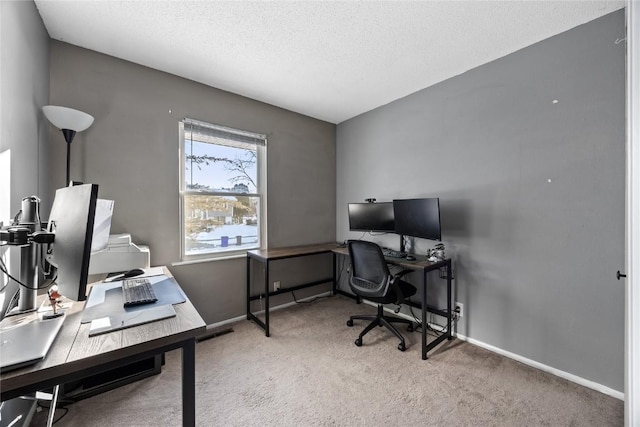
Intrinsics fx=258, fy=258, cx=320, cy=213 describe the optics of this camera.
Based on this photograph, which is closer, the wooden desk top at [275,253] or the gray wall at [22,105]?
the gray wall at [22,105]

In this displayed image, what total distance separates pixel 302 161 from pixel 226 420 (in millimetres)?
2819

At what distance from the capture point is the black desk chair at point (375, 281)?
238 cm

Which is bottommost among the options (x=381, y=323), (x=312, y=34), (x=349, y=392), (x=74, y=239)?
(x=349, y=392)

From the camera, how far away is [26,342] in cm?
91

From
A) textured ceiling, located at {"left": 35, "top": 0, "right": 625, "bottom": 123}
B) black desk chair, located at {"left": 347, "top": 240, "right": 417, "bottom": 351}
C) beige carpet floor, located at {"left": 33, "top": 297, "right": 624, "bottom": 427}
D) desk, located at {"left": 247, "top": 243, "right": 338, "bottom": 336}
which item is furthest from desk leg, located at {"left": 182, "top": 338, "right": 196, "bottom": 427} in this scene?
textured ceiling, located at {"left": 35, "top": 0, "right": 625, "bottom": 123}

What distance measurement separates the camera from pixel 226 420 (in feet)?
5.24

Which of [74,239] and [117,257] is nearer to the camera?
[74,239]

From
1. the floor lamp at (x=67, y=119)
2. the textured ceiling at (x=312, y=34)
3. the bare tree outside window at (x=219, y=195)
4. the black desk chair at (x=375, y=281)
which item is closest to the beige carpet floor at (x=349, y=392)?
the black desk chair at (x=375, y=281)

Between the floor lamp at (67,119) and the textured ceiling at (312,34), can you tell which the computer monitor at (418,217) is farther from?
the floor lamp at (67,119)

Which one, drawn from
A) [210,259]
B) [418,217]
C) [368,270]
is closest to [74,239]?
[210,259]

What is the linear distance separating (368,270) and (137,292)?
1.84m

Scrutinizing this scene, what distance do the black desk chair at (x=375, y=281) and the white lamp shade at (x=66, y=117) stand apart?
2345mm

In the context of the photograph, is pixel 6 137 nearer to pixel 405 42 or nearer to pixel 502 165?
pixel 405 42

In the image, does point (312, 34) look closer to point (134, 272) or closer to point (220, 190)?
point (220, 190)
